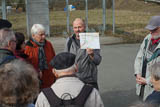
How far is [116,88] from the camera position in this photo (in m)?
6.70

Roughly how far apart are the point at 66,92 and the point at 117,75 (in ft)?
18.4

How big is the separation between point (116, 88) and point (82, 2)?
29.7 feet

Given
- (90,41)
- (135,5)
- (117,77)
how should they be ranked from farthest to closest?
(135,5)
(117,77)
(90,41)

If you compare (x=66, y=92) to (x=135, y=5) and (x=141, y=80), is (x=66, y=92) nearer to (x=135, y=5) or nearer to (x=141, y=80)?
(x=141, y=80)

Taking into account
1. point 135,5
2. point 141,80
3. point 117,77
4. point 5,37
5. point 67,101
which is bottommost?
point 117,77

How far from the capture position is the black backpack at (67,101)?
7.80 ft

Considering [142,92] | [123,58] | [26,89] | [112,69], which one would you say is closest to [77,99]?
[26,89]

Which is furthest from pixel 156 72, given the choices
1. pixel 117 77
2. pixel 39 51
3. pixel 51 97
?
pixel 117 77

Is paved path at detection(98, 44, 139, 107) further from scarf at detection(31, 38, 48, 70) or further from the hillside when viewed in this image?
the hillside

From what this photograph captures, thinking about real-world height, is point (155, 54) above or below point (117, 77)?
above

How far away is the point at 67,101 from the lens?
7.84 feet

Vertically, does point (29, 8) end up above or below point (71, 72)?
above

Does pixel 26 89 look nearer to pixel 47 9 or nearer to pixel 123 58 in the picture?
pixel 123 58

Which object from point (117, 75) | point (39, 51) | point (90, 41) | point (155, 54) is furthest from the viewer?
point (117, 75)
